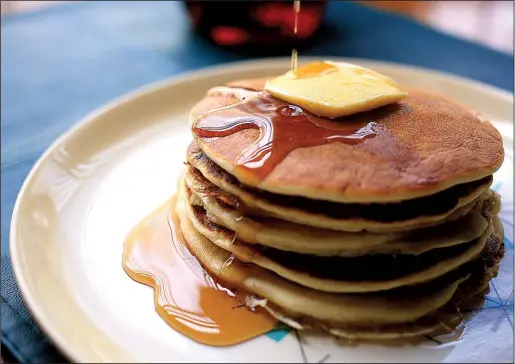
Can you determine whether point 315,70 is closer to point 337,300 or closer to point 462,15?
point 337,300

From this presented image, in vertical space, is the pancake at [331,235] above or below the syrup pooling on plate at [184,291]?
above

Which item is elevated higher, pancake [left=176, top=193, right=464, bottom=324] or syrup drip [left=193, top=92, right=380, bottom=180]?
syrup drip [left=193, top=92, right=380, bottom=180]

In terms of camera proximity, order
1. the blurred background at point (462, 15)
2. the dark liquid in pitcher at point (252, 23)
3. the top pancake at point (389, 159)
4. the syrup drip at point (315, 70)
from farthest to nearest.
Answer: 1. the blurred background at point (462, 15)
2. the dark liquid in pitcher at point (252, 23)
3. the syrup drip at point (315, 70)
4. the top pancake at point (389, 159)

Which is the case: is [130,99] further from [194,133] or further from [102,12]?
[102,12]

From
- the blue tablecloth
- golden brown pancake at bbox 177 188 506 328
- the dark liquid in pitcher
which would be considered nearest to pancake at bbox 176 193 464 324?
golden brown pancake at bbox 177 188 506 328

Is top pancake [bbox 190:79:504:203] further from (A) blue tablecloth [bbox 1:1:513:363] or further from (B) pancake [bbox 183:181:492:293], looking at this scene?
(A) blue tablecloth [bbox 1:1:513:363]

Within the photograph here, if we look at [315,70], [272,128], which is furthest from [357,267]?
[315,70]

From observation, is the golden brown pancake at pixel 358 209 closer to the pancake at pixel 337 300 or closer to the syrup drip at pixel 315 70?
the pancake at pixel 337 300

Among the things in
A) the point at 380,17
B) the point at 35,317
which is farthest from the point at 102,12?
the point at 35,317

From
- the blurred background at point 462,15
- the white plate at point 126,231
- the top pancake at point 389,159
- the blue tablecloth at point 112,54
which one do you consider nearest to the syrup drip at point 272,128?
the top pancake at point 389,159
